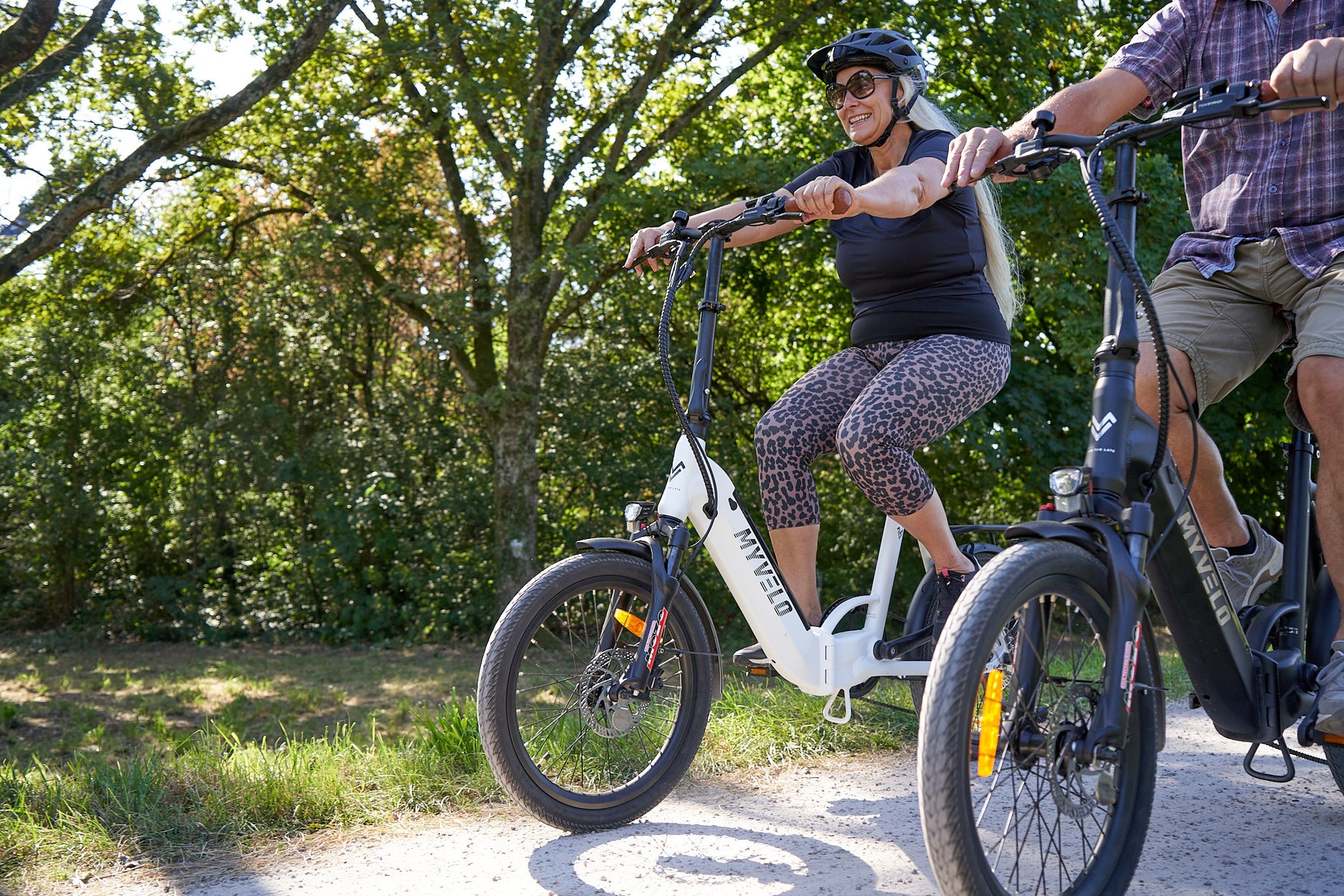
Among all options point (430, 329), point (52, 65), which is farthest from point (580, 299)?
point (52, 65)

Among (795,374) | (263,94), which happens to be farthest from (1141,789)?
(795,374)

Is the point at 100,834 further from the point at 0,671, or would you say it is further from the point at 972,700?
the point at 0,671

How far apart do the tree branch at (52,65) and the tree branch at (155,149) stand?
0.77m

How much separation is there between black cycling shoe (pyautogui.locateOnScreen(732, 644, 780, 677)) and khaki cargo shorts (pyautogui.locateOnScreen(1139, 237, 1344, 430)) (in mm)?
1288

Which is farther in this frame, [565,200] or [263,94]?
[565,200]

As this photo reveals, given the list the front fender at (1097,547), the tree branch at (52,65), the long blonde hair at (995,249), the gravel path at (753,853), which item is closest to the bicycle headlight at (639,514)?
the gravel path at (753,853)

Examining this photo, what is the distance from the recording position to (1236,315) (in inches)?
105

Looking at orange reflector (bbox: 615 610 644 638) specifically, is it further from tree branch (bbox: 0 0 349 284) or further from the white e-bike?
tree branch (bbox: 0 0 349 284)

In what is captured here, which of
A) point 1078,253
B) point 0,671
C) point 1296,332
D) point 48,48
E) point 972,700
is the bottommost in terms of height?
point 0,671

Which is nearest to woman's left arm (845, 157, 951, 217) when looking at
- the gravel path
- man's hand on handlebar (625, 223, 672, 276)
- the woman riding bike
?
the woman riding bike

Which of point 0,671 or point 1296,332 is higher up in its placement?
point 1296,332

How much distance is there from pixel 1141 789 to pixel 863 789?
1202 mm

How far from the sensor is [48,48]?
9.66m

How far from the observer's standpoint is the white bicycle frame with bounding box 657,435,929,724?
3.09m
